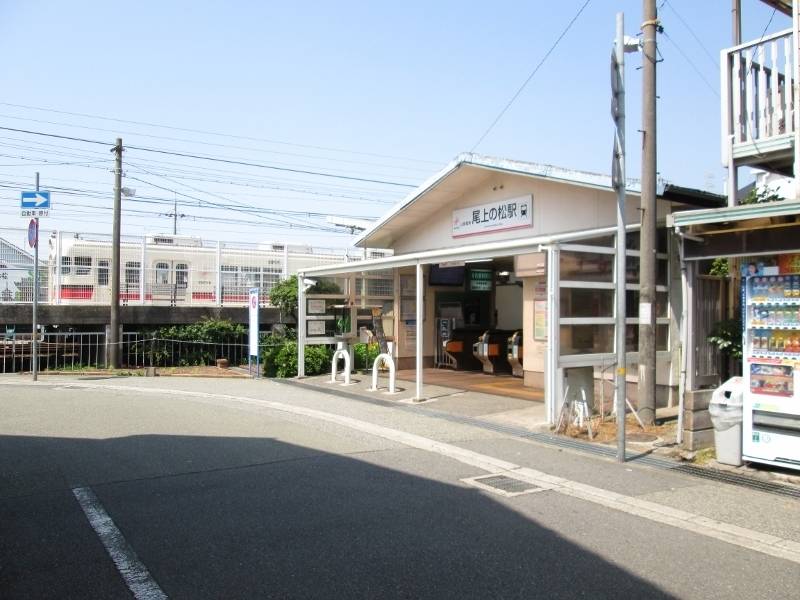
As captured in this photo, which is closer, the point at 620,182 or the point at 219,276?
the point at 620,182

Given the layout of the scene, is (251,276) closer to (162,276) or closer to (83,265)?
(162,276)

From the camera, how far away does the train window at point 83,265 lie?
73.3 ft

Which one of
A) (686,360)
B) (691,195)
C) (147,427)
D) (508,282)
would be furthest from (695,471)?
(508,282)

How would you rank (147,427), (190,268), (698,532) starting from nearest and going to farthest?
(698,532) → (147,427) → (190,268)

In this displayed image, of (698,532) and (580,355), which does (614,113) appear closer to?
(580,355)

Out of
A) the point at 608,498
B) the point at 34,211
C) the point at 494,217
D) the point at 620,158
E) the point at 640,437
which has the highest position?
the point at 34,211

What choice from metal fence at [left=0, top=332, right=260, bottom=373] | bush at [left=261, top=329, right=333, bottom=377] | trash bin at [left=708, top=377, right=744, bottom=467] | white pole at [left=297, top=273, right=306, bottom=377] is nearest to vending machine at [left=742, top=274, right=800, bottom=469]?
trash bin at [left=708, top=377, right=744, bottom=467]

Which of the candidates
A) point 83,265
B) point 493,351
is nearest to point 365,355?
point 493,351

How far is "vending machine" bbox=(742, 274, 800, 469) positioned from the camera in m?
7.21

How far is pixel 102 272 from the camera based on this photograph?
75.2ft

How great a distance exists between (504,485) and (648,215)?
5.04m

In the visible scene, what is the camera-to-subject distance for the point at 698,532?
5.56 m

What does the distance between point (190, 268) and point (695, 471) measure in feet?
66.5

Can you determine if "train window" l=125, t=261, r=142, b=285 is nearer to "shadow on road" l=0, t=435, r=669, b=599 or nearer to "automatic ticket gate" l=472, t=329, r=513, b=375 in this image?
"automatic ticket gate" l=472, t=329, r=513, b=375
